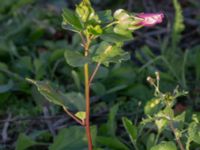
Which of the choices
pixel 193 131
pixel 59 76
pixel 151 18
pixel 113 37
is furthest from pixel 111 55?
pixel 59 76

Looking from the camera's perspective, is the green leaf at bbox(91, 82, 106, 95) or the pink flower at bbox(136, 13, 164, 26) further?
the green leaf at bbox(91, 82, 106, 95)

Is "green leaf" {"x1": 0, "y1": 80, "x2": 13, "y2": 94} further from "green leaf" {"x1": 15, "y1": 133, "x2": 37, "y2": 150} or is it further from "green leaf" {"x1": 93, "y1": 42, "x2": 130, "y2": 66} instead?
"green leaf" {"x1": 93, "y1": 42, "x2": 130, "y2": 66}

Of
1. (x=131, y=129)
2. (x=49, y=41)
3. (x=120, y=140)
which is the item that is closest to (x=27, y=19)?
(x=49, y=41)

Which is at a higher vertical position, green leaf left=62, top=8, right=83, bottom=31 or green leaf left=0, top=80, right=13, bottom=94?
green leaf left=62, top=8, right=83, bottom=31

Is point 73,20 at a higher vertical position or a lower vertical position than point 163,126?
higher

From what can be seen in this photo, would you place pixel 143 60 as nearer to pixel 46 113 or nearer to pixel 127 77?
pixel 127 77

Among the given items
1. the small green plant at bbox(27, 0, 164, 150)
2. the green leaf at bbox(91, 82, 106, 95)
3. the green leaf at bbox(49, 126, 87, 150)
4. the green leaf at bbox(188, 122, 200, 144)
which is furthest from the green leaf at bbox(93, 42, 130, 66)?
the green leaf at bbox(91, 82, 106, 95)

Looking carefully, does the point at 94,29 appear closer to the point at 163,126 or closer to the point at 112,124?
the point at 163,126
